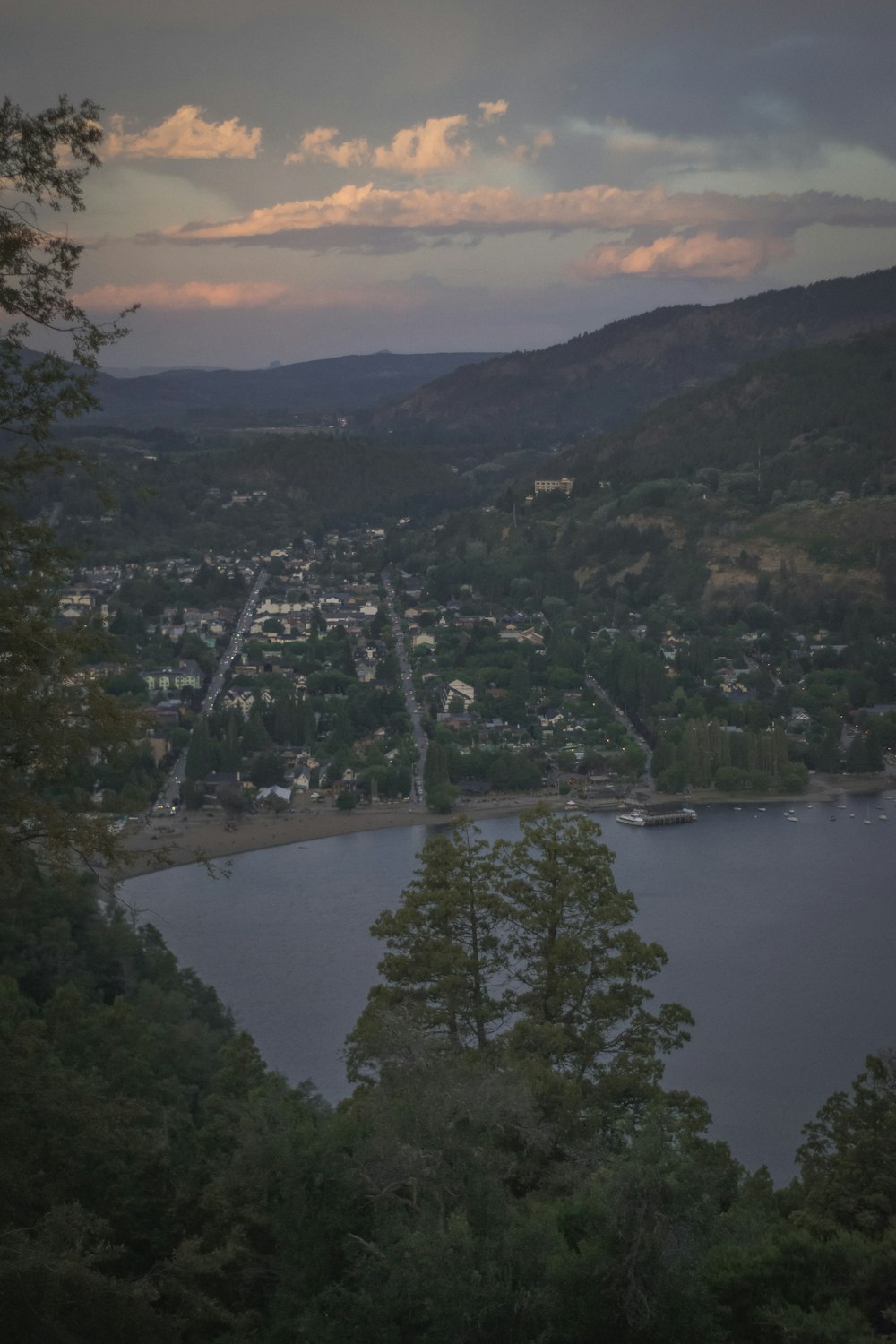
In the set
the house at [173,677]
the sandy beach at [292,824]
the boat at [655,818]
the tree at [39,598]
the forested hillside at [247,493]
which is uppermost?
the tree at [39,598]

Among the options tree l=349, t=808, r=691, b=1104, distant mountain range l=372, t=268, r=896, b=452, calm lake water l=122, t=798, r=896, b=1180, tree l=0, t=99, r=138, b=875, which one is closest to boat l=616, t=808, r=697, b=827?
calm lake water l=122, t=798, r=896, b=1180

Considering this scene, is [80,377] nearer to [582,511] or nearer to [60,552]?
[60,552]

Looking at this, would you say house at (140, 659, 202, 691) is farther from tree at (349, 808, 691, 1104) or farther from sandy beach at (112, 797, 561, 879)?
tree at (349, 808, 691, 1104)

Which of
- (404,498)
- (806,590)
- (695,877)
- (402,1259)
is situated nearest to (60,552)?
(402,1259)

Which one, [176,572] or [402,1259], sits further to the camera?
[176,572]

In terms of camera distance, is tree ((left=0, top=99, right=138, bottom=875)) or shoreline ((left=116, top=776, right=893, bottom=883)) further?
shoreline ((left=116, top=776, right=893, bottom=883))

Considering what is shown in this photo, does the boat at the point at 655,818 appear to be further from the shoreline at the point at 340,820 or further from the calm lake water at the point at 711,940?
the shoreline at the point at 340,820

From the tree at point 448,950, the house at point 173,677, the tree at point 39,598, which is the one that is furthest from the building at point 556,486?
the tree at point 39,598
